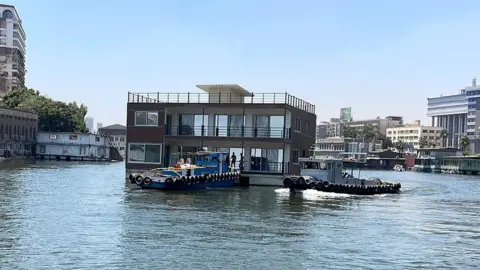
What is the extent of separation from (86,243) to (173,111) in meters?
37.5

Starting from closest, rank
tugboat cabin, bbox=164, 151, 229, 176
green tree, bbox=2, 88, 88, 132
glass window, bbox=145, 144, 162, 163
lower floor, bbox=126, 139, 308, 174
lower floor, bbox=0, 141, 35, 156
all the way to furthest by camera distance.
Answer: tugboat cabin, bbox=164, 151, 229, 176 < lower floor, bbox=126, 139, 308, 174 < glass window, bbox=145, 144, 162, 163 < lower floor, bbox=0, 141, 35, 156 < green tree, bbox=2, 88, 88, 132

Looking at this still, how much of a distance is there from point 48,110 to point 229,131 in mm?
103229

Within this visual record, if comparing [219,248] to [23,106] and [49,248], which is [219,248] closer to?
[49,248]

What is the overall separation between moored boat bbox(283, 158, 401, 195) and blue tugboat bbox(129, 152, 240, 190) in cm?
554

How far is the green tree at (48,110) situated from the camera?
151m

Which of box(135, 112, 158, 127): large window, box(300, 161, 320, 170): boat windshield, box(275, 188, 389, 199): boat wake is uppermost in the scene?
box(135, 112, 158, 127): large window

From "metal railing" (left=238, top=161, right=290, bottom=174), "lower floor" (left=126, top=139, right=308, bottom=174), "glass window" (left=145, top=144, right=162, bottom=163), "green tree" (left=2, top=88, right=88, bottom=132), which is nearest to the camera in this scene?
"metal railing" (left=238, top=161, right=290, bottom=174)

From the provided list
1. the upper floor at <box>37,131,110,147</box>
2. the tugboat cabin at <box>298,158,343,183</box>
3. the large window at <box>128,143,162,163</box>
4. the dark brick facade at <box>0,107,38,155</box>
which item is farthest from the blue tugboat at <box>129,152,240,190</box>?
Result: the upper floor at <box>37,131,110,147</box>

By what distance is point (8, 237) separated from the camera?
78.6 ft

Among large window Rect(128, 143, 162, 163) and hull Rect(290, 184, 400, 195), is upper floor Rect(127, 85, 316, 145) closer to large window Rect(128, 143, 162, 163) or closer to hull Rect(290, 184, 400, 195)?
large window Rect(128, 143, 162, 163)

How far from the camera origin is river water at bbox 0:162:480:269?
21.2 m

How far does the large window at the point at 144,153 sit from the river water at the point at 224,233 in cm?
1466

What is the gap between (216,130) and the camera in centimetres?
5928

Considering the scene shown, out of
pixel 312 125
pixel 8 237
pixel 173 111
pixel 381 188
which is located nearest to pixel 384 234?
pixel 8 237
